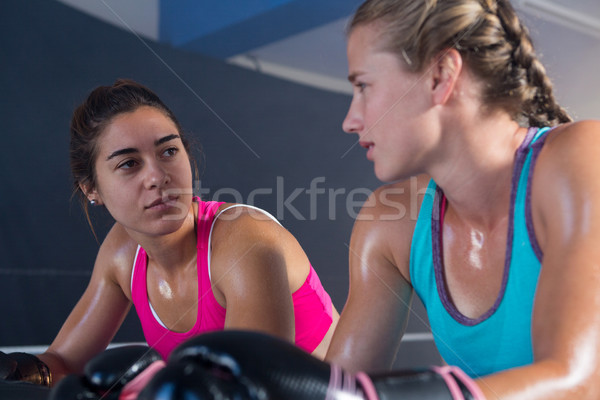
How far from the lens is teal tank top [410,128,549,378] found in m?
0.62

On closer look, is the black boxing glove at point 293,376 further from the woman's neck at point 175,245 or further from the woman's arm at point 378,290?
the woman's neck at point 175,245

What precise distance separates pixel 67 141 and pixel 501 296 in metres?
1.57

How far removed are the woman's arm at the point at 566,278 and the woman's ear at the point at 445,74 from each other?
124 millimetres

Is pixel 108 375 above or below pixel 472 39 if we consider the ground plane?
below

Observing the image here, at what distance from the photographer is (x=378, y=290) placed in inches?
30.8

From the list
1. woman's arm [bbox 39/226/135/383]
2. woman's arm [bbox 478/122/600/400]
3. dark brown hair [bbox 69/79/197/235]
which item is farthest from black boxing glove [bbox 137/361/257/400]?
woman's arm [bbox 39/226/135/383]

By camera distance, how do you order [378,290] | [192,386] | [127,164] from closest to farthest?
[192,386] < [378,290] < [127,164]

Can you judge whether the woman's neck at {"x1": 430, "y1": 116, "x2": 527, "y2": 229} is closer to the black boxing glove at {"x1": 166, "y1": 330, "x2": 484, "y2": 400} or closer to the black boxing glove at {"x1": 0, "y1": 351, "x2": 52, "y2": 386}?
the black boxing glove at {"x1": 166, "y1": 330, "x2": 484, "y2": 400}

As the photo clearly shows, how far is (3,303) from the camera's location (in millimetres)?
1796

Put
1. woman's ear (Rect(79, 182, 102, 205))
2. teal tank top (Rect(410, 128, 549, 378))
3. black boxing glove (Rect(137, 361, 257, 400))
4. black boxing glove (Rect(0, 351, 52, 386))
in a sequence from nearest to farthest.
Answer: black boxing glove (Rect(137, 361, 257, 400))
teal tank top (Rect(410, 128, 549, 378))
black boxing glove (Rect(0, 351, 52, 386))
woman's ear (Rect(79, 182, 102, 205))

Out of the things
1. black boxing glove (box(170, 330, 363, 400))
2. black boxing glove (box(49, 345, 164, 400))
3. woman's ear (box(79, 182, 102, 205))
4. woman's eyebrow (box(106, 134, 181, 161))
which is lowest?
black boxing glove (box(49, 345, 164, 400))

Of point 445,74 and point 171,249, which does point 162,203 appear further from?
point 445,74

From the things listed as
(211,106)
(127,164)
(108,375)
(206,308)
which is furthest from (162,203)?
(211,106)

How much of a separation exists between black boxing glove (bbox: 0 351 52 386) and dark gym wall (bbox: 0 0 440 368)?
90 centimetres
